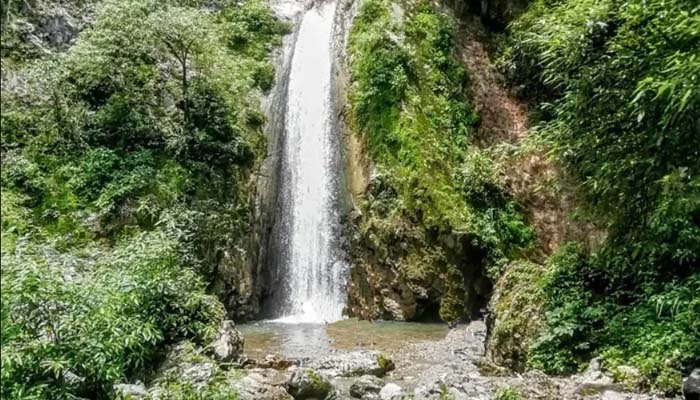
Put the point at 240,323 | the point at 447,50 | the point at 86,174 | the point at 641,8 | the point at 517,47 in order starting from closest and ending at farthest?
the point at 641,8 < the point at 86,174 < the point at 240,323 < the point at 517,47 < the point at 447,50

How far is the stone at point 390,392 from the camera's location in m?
7.20

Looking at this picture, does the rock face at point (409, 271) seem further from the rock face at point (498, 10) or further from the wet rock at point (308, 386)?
the rock face at point (498, 10)

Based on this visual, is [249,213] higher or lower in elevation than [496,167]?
lower

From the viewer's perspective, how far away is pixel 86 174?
12969 mm

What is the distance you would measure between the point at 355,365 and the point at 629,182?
4.69 meters

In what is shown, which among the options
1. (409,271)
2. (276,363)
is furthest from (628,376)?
(409,271)

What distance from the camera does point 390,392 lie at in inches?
293

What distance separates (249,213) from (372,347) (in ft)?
19.6

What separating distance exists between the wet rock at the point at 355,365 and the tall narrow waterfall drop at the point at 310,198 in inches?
217

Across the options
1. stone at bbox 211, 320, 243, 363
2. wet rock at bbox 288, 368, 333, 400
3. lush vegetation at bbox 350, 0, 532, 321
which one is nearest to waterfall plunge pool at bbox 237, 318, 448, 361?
stone at bbox 211, 320, 243, 363

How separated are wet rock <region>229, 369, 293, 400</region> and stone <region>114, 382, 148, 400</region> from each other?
984 mm

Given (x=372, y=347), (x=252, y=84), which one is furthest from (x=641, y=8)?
(x=252, y=84)

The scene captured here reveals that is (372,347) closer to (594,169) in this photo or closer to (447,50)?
(594,169)

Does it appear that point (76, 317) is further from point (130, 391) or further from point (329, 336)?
point (329, 336)
